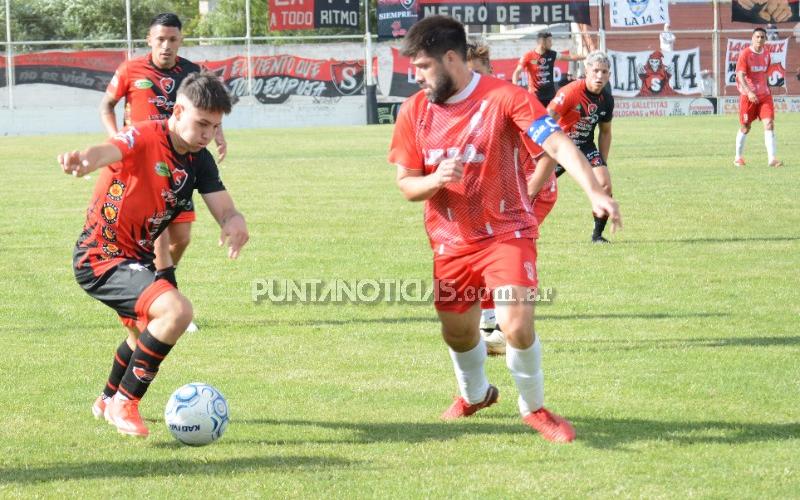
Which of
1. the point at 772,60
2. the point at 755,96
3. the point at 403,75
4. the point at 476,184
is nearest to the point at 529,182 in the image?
the point at 476,184

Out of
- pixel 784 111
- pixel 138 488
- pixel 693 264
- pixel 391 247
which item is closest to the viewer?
pixel 138 488

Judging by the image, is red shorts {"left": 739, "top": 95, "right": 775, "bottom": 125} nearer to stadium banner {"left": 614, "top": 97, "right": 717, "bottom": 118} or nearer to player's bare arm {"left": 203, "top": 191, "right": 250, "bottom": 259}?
player's bare arm {"left": 203, "top": 191, "right": 250, "bottom": 259}

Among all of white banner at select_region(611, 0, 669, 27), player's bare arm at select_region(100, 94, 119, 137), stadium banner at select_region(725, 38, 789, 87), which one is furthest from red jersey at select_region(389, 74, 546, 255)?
white banner at select_region(611, 0, 669, 27)

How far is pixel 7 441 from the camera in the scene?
5410 mm

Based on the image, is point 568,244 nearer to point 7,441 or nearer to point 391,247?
point 391,247

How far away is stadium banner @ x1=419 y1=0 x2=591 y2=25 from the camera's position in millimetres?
40531

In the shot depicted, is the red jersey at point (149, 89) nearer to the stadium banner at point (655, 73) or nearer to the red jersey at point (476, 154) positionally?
the red jersey at point (476, 154)

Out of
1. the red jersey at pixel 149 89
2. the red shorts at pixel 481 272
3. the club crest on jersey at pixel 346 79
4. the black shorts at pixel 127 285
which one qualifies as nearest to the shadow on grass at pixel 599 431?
the red shorts at pixel 481 272

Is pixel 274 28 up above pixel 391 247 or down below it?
above

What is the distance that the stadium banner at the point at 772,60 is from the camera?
40.9m

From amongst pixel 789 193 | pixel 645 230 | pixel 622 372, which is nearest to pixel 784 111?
pixel 789 193

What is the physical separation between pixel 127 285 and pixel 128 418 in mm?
633

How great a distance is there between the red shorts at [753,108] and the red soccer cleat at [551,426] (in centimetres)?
1550

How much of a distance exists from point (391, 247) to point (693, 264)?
310 centimetres
